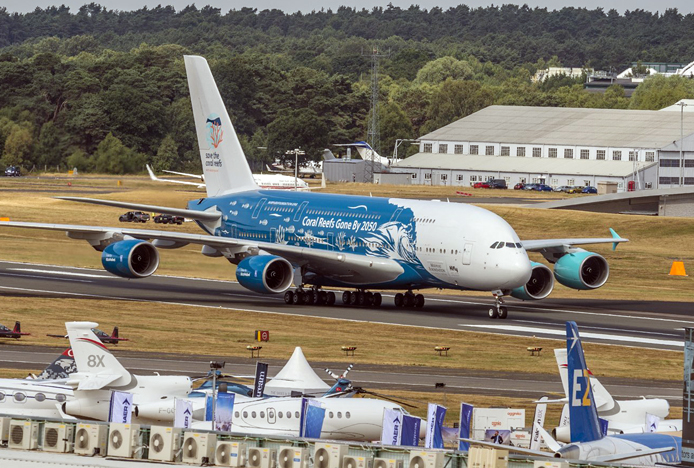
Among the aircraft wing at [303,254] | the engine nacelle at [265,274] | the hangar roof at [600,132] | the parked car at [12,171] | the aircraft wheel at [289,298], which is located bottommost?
the aircraft wheel at [289,298]

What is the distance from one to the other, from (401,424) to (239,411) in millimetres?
5409

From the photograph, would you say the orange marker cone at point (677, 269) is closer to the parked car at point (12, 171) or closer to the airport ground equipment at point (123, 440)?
the airport ground equipment at point (123, 440)

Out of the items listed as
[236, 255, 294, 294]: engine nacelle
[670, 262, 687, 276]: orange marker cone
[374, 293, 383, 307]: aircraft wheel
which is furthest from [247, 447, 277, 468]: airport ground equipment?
[670, 262, 687, 276]: orange marker cone

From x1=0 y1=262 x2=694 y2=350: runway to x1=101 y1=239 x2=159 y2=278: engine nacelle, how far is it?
2413 millimetres

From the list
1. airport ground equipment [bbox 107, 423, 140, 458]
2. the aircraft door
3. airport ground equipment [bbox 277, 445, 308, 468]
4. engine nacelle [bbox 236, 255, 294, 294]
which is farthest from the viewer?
engine nacelle [bbox 236, 255, 294, 294]

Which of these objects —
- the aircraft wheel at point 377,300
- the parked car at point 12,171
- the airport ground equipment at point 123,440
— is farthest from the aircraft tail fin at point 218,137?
the parked car at point 12,171

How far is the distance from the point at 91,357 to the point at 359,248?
30445 millimetres

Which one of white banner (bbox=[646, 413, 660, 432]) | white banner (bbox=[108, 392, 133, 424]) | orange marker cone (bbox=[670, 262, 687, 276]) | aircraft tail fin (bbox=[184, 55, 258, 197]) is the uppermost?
aircraft tail fin (bbox=[184, 55, 258, 197])

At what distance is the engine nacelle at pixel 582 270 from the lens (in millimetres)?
68500

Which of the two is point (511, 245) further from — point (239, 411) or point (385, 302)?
point (239, 411)

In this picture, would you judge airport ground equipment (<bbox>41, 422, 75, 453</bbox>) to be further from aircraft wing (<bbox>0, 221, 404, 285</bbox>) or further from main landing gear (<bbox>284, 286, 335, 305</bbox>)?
main landing gear (<bbox>284, 286, 335, 305</bbox>)

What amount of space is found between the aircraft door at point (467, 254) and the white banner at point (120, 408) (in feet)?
97.7

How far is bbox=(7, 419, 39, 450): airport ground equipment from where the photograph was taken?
3116 centimetres

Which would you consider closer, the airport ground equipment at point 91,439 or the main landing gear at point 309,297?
the airport ground equipment at point 91,439
